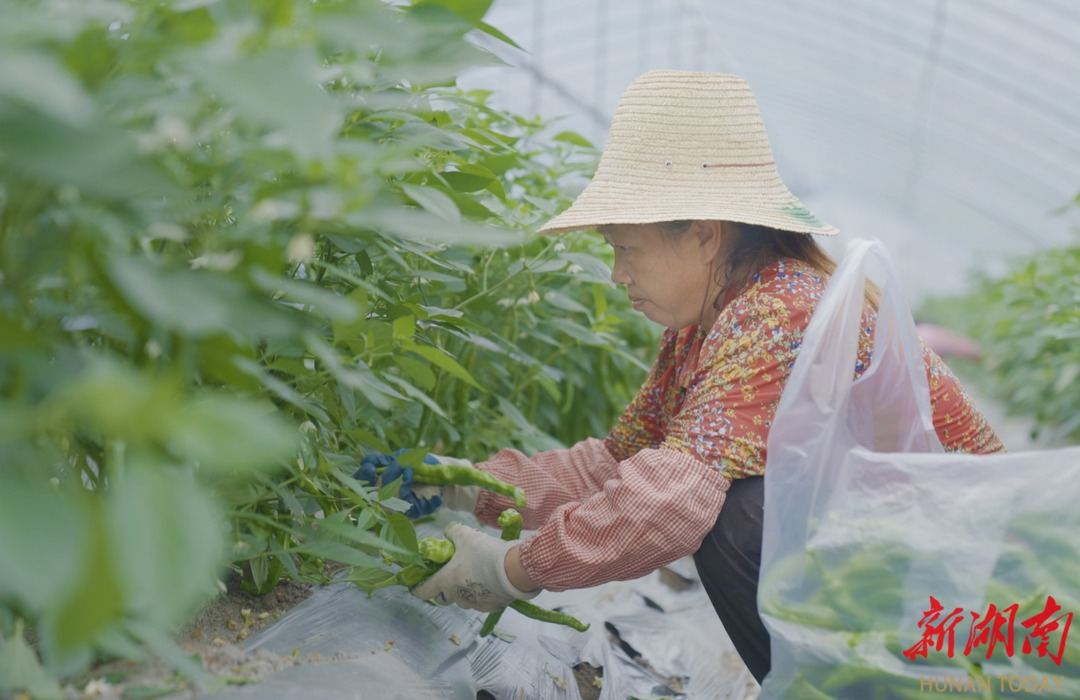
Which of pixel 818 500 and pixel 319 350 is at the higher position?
pixel 319 350

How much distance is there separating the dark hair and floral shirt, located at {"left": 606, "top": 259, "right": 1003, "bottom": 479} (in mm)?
45

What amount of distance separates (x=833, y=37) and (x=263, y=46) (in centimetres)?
933

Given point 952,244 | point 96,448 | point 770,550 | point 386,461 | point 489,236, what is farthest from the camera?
point 952,244

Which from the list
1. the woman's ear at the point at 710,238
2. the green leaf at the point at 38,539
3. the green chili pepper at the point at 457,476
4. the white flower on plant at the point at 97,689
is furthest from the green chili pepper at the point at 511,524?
the green leaf at the point at 38,539

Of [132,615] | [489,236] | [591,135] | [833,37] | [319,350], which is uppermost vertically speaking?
[489,236]

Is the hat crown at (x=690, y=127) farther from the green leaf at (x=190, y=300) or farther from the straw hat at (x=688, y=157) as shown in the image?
the green leaf at (x=190, y=300)

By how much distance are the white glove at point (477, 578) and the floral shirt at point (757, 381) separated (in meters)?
0.26

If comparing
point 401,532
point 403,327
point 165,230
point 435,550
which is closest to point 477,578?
point 435,550

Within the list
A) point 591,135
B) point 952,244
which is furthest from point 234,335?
point 952,244

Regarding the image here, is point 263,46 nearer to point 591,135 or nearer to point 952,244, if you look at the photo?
point 591,135

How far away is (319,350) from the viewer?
82cm

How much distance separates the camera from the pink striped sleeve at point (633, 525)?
1389 millimetres

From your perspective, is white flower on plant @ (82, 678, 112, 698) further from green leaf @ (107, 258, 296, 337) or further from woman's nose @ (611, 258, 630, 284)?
woman's nose @ (611, 258, 630, 284)

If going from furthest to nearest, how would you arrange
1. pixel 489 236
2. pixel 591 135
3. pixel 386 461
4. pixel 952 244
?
pixel 952 244
pixel 591 135
pixel 386 461
pixel 489 236
